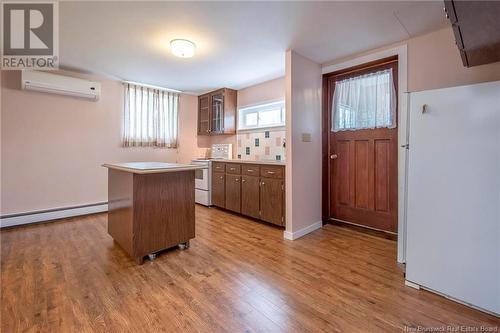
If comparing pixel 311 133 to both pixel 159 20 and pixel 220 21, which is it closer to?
pixel 220 21

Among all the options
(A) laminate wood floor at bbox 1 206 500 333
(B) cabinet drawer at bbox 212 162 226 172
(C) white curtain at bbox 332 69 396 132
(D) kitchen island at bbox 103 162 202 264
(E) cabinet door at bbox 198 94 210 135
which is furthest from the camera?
(E) cabinet door at bbox 198 94 210 135

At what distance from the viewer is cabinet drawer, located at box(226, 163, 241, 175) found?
145 inches

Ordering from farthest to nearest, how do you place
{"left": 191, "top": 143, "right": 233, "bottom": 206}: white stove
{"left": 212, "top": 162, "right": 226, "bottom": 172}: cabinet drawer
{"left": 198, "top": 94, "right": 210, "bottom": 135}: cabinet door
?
{"left": 198, "top": 94, "right": 210, "bottom": 135}: cabinet door
{"left": 191, "top": 143, "right": 233, "bottom": 206}: white stove
{"left": 212, "top": 162, "right": 226, "bottom": 172}: cabinet drawer

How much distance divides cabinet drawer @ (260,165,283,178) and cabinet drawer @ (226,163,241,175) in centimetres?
50

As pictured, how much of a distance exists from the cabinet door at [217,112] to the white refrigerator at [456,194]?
3311mm

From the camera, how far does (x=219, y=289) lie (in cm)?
178

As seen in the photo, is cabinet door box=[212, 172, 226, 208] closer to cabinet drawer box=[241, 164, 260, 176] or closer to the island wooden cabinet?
the island wooden cabinet

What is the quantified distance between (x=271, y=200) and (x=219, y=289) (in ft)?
5.18

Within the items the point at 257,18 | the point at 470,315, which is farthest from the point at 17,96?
the point at 470,315

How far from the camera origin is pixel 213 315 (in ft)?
4.90

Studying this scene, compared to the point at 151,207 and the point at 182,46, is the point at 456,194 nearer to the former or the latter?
the point at 151,207

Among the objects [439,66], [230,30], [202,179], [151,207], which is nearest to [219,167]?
[202,179]

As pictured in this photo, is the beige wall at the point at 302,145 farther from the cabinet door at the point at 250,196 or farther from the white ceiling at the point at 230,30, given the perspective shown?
the cabinet door at the point at 250,196

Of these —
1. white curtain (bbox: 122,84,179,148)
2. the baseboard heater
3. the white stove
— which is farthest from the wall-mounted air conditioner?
the white stove
